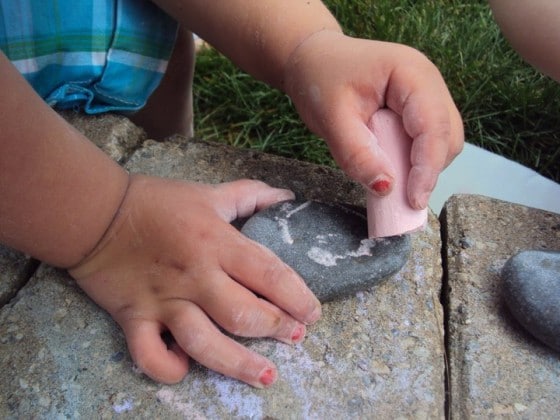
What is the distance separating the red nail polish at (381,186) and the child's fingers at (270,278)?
176 millimetres

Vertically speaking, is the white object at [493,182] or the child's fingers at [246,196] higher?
the child's fingers at [246,196]

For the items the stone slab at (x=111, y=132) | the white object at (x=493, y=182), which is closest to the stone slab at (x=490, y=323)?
the white object at (x=493, y=182)

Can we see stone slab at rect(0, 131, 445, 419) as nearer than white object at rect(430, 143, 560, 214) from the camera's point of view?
Yes

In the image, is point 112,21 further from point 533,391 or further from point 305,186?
point 533,391

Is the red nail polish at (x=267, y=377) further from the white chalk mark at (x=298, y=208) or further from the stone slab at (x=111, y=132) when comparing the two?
the stone slab at (x=111, y=132)

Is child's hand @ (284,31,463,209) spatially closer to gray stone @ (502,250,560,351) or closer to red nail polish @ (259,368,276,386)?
gray stone @ (502,250,560,351)

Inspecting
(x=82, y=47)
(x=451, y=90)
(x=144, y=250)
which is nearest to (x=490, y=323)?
(x=144, y=250)

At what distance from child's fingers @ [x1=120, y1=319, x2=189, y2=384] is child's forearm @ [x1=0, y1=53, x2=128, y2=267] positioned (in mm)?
157

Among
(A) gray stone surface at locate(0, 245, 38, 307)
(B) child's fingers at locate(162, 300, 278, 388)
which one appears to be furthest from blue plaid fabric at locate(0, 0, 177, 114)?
(B) child's fingers at locate(162, 300, 278, 388)

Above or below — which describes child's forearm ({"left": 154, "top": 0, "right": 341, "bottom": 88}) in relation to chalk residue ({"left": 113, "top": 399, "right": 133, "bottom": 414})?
above

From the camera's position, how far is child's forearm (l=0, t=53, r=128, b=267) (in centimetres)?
96

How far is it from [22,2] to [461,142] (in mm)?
892

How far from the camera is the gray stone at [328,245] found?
3.45 feet

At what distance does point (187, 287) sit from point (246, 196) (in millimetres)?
214
